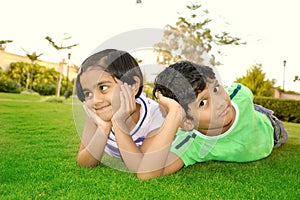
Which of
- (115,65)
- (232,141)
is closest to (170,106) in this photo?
(115,65)

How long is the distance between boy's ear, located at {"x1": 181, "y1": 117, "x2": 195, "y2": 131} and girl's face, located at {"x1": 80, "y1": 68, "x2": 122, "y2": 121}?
416 mm

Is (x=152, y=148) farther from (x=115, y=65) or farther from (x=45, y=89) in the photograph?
(x=45, y=89)

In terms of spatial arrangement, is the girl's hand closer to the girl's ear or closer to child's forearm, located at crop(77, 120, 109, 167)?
the girl's ear

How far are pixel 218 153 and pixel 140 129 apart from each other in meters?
0.67

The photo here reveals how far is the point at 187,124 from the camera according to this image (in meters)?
2.05

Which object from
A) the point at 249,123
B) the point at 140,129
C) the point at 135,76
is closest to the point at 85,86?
the point at 135,76

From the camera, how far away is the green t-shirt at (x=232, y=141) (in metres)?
2.30

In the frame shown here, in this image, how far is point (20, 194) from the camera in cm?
163

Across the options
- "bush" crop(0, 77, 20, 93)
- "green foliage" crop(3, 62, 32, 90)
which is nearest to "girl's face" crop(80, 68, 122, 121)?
"bush" crop(0, 77, 20, 93)

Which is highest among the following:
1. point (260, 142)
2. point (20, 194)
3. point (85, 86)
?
point (85, 86)

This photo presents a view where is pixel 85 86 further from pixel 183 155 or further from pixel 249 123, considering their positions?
pixel 249 123

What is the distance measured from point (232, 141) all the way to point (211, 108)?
23.5 inches

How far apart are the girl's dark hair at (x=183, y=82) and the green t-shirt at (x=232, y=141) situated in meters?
0.38

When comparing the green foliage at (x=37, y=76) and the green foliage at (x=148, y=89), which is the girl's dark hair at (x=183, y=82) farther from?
the green foliage at (x=37, y=76)
